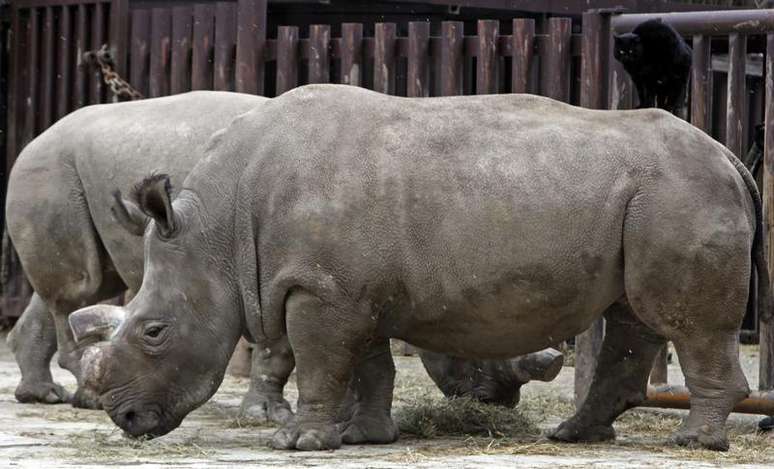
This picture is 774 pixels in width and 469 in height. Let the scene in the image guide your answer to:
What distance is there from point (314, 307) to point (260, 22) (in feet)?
14.4

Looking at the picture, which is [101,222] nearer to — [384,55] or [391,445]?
[384,55]

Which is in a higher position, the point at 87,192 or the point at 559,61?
the point at 559,61

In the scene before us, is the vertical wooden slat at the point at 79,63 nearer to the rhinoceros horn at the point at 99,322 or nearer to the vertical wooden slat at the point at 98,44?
the vertical wooden slat at the point at 98,44

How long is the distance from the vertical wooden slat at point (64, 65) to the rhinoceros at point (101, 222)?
11.1 ft

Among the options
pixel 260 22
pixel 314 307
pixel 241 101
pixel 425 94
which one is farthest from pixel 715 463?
pixel 260 22

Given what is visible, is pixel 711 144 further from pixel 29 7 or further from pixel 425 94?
pixel 29 7

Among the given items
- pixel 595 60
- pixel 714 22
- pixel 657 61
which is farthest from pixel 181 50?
pixel 714 22

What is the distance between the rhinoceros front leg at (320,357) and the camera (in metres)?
7.46

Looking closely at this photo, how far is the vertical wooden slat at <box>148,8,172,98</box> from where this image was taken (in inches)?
473

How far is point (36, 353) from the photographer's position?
1002cm

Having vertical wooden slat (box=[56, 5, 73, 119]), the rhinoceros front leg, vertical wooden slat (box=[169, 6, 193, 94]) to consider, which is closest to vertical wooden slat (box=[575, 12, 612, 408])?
the rhinoceros front leg

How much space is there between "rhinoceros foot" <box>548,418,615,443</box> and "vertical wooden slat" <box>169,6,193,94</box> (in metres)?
4.78

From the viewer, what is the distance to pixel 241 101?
9273mm

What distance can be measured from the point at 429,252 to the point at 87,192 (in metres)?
2.68
